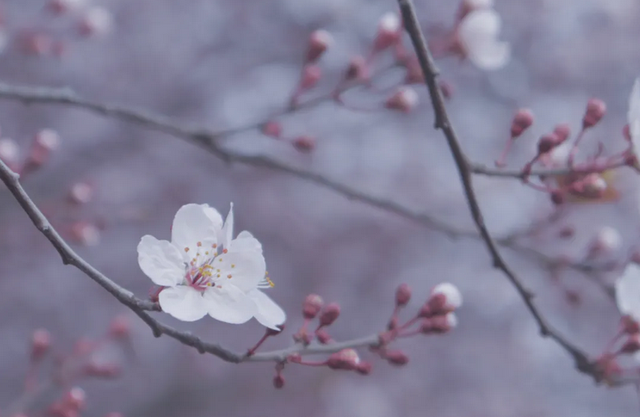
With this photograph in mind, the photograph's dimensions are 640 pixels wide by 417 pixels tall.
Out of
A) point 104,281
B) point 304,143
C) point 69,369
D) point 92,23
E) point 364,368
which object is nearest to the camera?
point 104,281

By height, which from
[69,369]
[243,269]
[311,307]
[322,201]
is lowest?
[322,201]

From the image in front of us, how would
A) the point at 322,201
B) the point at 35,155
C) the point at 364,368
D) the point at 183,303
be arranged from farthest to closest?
the point at 322,201
the point at 35,155
the point at 364,368
the point at 183,303

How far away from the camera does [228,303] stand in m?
1.09

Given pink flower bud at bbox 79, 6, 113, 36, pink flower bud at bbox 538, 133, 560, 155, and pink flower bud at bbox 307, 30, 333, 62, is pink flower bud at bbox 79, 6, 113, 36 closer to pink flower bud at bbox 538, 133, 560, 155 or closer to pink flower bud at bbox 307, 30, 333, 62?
pink flower bud at bbox 307, 30, 333, 62

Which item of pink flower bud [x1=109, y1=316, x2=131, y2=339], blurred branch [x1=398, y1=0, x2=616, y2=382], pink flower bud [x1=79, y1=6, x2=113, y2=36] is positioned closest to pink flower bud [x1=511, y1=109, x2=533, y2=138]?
blurred branch [x1=398, y1=0, x2=616, y2=382]

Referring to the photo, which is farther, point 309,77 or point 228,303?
point 309,77

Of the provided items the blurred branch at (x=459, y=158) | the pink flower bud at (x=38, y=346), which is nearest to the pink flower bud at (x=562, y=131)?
the blurred branch at (x=459, y=158)

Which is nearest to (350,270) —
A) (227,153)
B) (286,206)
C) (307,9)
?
(286,206)

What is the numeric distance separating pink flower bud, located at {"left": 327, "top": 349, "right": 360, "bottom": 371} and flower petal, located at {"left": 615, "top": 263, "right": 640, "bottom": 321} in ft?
2.30

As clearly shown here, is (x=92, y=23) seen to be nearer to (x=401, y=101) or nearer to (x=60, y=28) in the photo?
(x=60, y=28)

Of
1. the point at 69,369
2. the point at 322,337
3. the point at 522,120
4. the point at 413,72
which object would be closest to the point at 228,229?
the point at 322,337

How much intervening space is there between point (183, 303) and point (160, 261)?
11cm

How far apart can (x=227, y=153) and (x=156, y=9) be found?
3587mm

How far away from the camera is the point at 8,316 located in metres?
4.29
